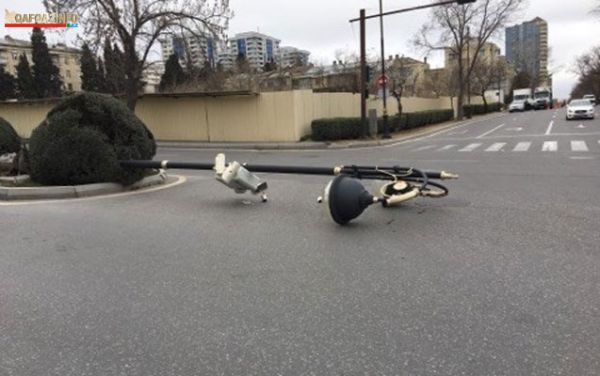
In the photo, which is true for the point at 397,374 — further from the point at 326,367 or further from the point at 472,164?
the point at 472,164

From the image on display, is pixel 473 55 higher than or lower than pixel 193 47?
higher

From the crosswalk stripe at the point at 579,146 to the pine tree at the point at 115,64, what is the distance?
820 inches

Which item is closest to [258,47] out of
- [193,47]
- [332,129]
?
[193,47]

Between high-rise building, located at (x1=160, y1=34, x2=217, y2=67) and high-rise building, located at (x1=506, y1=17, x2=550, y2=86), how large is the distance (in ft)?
306

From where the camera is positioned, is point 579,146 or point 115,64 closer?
point 579,146

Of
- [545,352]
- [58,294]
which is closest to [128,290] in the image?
[58,294]

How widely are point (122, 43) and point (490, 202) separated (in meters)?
22.3

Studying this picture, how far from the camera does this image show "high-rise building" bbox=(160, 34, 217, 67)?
1004 inches

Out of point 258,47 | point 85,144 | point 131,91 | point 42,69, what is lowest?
point 85,144

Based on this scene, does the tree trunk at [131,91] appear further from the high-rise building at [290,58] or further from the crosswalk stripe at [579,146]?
the high-rise building at [290,58]

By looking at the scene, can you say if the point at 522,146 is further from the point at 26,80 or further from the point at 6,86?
the point at 6,86

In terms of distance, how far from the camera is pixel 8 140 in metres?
12.4

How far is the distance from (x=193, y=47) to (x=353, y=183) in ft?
73.5

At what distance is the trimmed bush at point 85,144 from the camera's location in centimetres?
889
